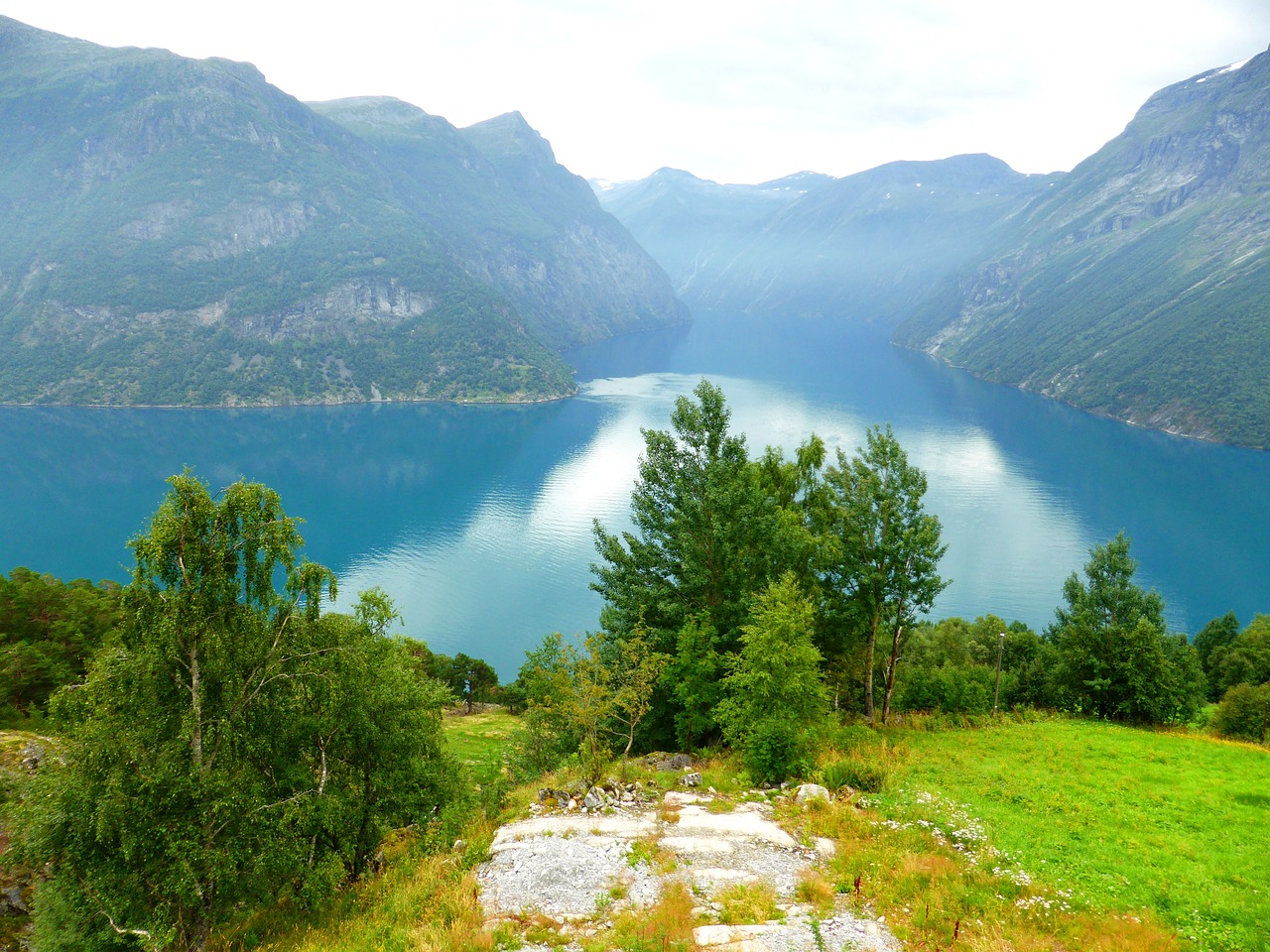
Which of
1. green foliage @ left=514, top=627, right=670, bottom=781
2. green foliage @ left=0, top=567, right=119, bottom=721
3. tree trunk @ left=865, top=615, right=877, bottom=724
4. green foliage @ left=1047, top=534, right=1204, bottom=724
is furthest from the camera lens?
green foliage @ left=0, top=567, right=119, bottom=721

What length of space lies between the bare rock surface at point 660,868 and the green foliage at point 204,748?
16.5 feet

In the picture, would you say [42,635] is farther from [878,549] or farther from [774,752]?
[878,549]

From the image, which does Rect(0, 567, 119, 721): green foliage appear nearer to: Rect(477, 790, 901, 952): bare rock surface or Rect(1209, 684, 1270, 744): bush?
Rect(477, 790, 901, 952): bare rock surface

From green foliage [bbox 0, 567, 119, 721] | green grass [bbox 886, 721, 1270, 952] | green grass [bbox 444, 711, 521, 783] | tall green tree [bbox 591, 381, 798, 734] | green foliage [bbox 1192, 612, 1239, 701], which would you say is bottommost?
green grass [bbox 444, 711, 521, 783]

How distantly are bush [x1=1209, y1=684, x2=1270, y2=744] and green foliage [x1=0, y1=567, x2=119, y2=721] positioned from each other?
211 ft

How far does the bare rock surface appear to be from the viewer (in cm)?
1250

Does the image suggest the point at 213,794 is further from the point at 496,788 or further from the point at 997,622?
the point at 997,622

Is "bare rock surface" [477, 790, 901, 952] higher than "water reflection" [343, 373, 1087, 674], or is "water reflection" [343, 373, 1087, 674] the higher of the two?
"water reflection" [343, 373, 1087, 674]

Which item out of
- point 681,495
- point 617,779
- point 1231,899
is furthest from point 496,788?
point 1231,899

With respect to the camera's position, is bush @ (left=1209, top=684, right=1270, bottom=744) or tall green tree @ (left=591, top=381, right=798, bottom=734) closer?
tall green tree @ (left=591, top=381, right=798, bottom=734)

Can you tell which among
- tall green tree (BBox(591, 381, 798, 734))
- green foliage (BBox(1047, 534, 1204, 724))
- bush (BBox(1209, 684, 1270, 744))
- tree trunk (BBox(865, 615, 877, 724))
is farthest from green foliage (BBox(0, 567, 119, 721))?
bush (BBox(1209, 684, 1270, 744))

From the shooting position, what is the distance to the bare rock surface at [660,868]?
41.0ft

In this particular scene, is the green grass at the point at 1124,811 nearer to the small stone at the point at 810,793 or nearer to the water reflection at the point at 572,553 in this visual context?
the small stone at the point at 810,793

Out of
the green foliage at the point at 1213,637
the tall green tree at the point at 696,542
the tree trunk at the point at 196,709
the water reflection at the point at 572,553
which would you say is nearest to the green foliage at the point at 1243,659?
the green foliage at the point at 1213,637
